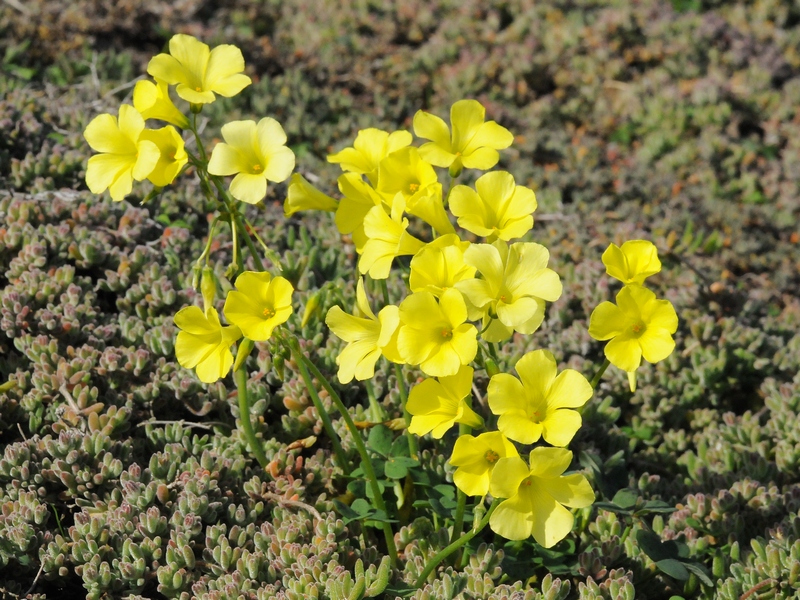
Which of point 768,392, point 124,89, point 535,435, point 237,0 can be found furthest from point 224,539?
point 237,0

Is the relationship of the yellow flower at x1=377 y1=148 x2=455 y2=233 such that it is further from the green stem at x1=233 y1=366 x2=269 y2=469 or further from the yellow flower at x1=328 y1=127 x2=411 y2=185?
the green stem at x1=233 y1=366 x2=269 y2=469

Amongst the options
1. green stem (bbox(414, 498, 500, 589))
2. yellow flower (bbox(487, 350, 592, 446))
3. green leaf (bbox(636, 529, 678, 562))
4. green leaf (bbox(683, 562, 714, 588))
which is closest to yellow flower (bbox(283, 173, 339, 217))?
yellow flower (bbox(487, 350, 592, 446))

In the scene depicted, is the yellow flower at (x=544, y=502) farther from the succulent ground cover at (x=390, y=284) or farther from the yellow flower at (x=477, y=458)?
the succulent ground cover at (x=390, y=284)

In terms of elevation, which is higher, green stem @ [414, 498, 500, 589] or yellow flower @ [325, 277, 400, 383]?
yellow flower @ [325, 277, 400, 383]

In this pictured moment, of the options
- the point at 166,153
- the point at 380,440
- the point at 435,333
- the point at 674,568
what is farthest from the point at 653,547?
the point at 166,153

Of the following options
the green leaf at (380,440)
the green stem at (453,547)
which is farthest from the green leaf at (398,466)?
the green stem at (453,547)

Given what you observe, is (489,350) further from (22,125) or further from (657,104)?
(657,104)
